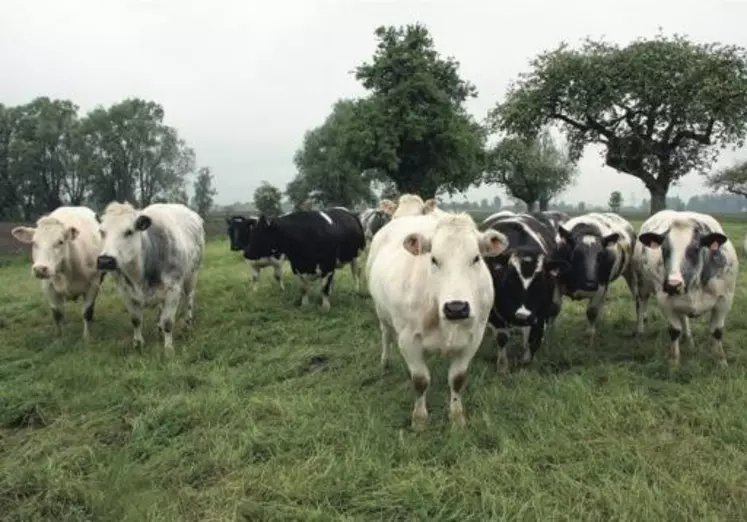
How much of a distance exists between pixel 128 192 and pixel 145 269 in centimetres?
7161

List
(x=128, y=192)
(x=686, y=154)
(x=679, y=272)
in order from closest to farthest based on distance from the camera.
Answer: (x=679, y=272), (x=686, y=154), (x=128, y=192)

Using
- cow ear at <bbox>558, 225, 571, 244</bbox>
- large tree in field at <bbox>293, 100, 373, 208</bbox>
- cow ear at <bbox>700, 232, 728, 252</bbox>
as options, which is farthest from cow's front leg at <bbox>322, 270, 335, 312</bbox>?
large tree in field at <bbox>293, 100, 373, 208</bbox>

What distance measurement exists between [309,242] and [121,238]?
4421mm

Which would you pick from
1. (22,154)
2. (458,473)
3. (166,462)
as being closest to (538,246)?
(458,473)

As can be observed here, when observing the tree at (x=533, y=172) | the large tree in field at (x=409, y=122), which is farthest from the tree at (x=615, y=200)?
the large tree in field at (x=409, y=122)

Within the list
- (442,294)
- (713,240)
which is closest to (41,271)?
(442,294)

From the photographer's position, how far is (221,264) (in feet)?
70.2

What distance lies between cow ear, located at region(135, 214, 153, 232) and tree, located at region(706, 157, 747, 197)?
47570 millimetres

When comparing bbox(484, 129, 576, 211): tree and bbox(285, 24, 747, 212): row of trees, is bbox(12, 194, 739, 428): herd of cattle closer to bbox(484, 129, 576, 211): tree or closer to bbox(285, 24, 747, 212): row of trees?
bbox(285, 24, 747, 212): row of trees

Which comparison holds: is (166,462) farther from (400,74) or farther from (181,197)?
(181,197)

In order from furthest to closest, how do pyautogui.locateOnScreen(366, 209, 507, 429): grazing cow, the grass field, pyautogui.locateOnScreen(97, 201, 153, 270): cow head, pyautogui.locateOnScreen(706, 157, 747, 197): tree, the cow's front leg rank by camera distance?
pyautogui.locateOnScreen(706, 157, 747, 197): tree
the cow's front leg
pyautogui.locateOnScreen(97, 201, 153, 270): cow head
pyautogui.locateOnScreen(366, 209, 507, 429): grazing cow
the grass field

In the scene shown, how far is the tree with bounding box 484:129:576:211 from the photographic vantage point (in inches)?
2235

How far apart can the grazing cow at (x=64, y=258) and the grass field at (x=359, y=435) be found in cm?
92

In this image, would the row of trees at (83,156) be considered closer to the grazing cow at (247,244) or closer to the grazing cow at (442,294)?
the grazing cow at (247,244)
